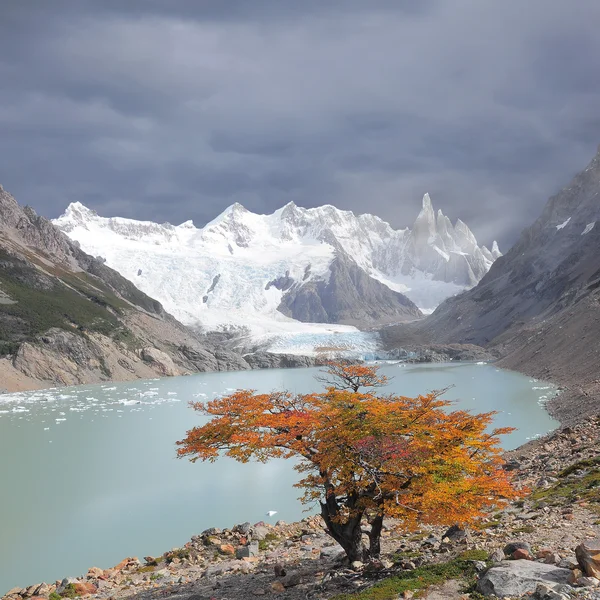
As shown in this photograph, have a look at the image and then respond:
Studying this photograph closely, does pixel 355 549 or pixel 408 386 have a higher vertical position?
pixel 408 386

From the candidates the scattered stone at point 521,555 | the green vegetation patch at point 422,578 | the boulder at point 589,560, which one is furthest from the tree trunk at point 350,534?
the boulder at point 589,560

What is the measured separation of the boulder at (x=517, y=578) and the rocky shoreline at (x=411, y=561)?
0.02 metres

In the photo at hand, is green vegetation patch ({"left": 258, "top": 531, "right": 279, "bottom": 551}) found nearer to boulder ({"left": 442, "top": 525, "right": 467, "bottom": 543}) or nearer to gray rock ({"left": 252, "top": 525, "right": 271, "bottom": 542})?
gray rock ({"left": 252, "top": 525, "right": 271, "bottom": 542})

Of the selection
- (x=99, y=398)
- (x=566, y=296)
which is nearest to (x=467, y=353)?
(x=566, y=296)

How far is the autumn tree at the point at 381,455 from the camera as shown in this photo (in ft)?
37.7

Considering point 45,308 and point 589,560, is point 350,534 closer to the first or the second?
point 589,560

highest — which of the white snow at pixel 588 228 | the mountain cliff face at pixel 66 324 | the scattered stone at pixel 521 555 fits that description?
the white snow at pixel 588 228

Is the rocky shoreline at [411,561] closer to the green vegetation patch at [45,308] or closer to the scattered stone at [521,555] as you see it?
the scattered stone at [521,555]

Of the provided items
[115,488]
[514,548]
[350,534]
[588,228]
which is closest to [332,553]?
[350,534]

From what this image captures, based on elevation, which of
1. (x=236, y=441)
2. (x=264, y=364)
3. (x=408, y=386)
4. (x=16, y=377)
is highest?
(x=264, y=364)

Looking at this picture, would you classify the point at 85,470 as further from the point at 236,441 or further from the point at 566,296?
the point at 566,296

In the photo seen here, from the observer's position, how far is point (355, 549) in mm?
12406

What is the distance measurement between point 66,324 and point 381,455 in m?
110

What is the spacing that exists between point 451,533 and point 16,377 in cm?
9061
